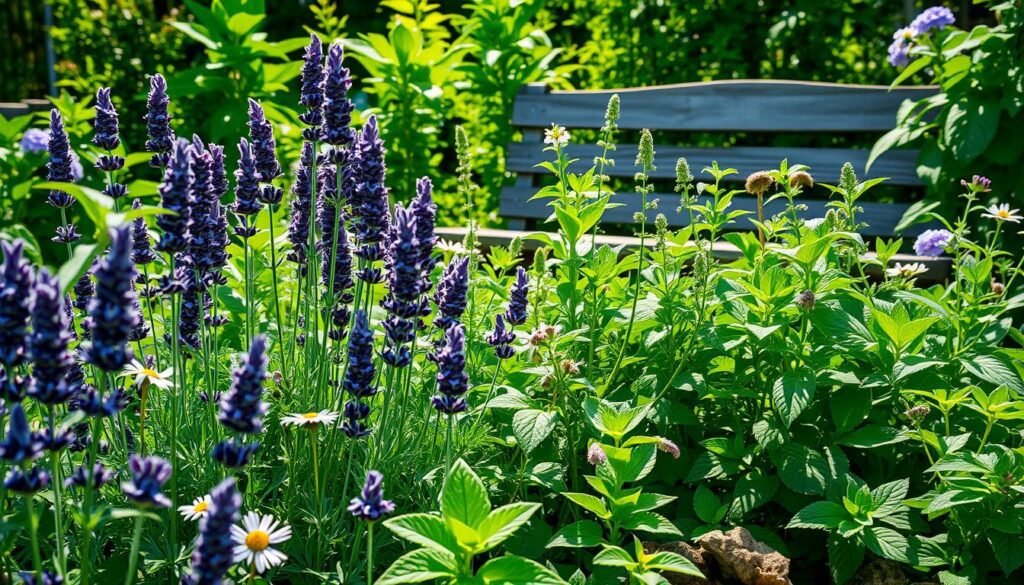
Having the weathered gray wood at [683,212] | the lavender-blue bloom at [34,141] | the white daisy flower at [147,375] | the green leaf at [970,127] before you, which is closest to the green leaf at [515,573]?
the white daisy flower at [147,375]

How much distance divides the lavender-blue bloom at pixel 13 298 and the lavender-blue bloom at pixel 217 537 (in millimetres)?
346

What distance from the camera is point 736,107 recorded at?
4.77 m

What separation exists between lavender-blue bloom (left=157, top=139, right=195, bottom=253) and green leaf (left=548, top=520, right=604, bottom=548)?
101 cm

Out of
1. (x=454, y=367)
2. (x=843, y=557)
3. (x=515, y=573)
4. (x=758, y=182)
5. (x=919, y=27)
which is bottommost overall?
(x=843, y=557)

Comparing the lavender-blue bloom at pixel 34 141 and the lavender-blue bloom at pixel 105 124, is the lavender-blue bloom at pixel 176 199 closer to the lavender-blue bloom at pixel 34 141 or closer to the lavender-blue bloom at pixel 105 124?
the lavender-blue bloom at pixel 105 124

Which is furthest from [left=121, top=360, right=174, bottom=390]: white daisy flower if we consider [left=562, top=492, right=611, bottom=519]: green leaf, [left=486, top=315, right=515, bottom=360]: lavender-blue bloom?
[left=562, top=492, right=611, bottom=519]: green leaf

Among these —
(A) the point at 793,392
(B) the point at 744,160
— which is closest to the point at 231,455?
(A) the point at 793,392

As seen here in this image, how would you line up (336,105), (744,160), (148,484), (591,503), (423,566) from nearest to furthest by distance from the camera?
1. (148,484)
2. (423,566)
3. (336,105)
4. (591,503)
5. (744,160)

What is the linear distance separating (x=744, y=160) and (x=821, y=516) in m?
2.94

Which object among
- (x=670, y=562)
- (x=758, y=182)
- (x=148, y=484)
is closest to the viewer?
(x=148, y=484)

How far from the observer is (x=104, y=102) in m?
2.07

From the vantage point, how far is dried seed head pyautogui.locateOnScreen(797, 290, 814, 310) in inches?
88.1

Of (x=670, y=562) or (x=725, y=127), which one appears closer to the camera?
(x=670, y=562)

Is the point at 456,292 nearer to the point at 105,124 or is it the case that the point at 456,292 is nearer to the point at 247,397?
the point at 247,397
